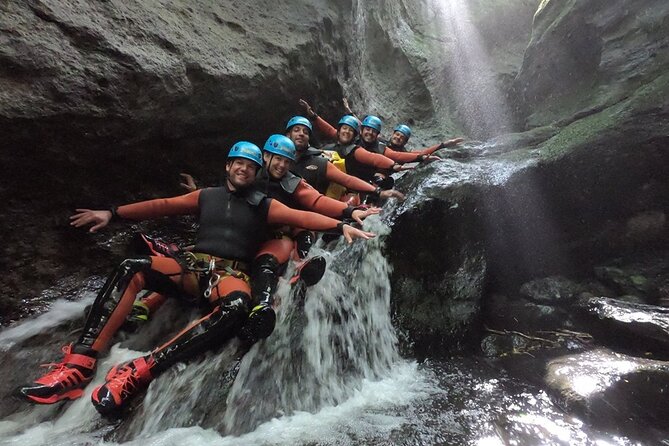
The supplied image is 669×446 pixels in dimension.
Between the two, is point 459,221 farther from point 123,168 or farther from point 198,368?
point 123,168

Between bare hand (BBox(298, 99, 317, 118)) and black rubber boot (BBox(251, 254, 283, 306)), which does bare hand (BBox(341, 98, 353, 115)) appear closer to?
bare hand (BBox(298, 99, 317, 118))

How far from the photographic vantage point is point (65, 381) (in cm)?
346

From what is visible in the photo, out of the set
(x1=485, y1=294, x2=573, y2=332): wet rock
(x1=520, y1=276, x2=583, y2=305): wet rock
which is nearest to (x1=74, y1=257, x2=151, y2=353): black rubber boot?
(x1=485, y1=294, x2=573, y2=332): wet rock

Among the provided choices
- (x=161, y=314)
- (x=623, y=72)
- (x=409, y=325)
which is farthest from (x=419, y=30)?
(x=161, y=314)

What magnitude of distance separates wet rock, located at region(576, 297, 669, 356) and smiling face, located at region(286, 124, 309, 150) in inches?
205

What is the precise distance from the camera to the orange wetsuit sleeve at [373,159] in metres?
7.68

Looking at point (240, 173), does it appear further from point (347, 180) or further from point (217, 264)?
point (347, 180)

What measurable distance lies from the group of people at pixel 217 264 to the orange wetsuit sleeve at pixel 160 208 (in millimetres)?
12

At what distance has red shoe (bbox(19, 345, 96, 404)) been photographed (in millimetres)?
3236

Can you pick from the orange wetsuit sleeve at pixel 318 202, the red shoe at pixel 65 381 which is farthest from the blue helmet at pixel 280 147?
the red shoe at pixel 65 381

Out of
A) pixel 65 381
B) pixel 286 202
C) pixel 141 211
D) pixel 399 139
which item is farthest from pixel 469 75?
pixel 65 381

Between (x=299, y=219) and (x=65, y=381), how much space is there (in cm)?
285

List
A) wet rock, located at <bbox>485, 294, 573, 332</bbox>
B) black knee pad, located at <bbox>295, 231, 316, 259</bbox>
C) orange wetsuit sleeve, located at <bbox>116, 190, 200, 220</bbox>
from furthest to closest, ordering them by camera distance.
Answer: black knee pad, located at <bbox>295, 231, 316, 259</bbox>
wet rock, located at <bbox>485, 294, 573, 332</bbox>
orange wetsuit sleeve, located at <bbox>116, 190, 200, 220</bbox>

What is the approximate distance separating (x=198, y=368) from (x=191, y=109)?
12.4 ft
